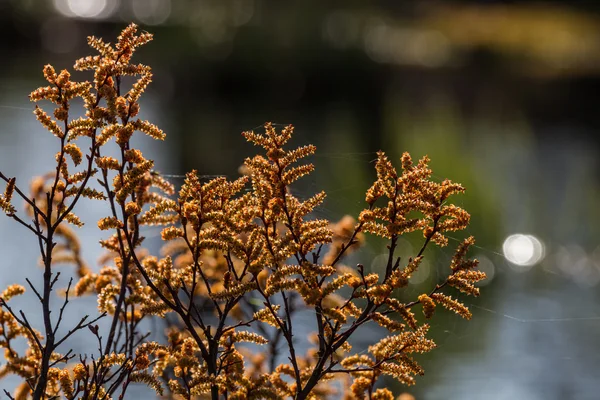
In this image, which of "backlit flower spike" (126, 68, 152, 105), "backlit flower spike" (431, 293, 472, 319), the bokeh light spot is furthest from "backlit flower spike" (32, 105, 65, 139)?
the bokeh light spot

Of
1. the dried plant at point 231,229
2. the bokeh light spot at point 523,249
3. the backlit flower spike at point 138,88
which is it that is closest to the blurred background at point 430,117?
the bokeh light spot at point 523,249

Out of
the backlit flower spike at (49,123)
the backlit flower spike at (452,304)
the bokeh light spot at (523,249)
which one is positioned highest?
the bokeh light spot at (523,249)

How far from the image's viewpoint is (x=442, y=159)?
15.1m

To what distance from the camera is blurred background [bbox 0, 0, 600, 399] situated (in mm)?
8781

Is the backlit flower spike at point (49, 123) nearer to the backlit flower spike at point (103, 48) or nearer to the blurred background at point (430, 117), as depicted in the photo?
the backlit flower spike at point (103, 48)

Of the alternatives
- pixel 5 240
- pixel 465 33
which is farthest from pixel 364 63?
pixel 5 240

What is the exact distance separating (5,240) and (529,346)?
531 cm

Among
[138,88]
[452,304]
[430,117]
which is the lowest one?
[452,304]

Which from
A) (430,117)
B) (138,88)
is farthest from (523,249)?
(138,88)

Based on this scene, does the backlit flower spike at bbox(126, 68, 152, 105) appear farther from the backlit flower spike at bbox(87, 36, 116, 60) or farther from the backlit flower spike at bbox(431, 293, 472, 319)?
the backlit flower spike at bbox(431, 293, 472, 319)

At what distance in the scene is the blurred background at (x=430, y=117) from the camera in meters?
8.78

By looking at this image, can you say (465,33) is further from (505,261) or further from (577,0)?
(505,261)

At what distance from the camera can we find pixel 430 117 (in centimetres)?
2138

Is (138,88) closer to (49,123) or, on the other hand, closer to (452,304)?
(49,123)
